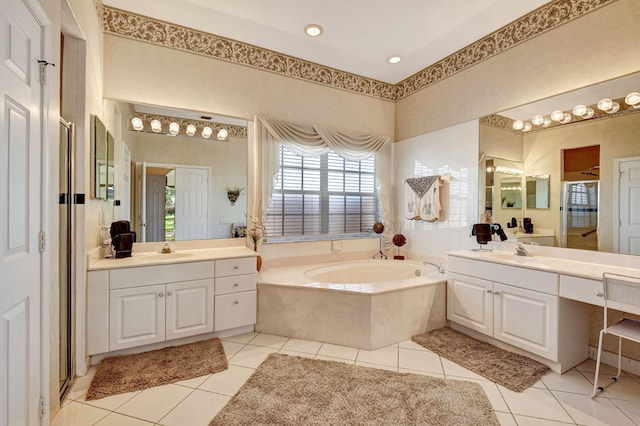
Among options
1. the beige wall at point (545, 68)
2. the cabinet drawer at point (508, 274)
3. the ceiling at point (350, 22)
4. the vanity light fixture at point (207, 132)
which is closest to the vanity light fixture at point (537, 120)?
the beige wall at point (545, 68)

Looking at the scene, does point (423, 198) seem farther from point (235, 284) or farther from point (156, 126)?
point (156, 126)

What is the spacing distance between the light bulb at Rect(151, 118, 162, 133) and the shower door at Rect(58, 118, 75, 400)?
0.87m

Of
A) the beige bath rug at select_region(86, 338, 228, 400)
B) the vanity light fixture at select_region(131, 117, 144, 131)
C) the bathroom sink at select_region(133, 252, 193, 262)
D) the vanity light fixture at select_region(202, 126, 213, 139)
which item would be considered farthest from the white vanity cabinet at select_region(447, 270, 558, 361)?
the vanity light fixture at select_region(131, 117, 144, 131)

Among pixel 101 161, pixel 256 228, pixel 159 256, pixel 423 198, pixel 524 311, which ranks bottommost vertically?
pixel 524 311

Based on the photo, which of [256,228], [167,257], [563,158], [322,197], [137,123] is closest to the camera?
[563,158]

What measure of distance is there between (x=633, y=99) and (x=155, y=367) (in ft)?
13.1

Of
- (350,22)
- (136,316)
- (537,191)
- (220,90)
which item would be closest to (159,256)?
(136,316)

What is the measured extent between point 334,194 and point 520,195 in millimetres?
2013

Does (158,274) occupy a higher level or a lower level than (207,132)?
lower

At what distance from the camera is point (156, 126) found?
2.84 m

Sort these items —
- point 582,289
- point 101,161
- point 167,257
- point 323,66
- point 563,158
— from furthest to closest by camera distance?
point 323,66 < point 167,257 < point 563,158 < point 101,161 < point 582,289

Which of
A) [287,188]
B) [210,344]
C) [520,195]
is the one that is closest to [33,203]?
[210,344]

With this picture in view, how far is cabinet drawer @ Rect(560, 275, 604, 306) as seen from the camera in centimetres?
190

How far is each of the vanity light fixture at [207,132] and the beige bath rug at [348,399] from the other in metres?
2.26
